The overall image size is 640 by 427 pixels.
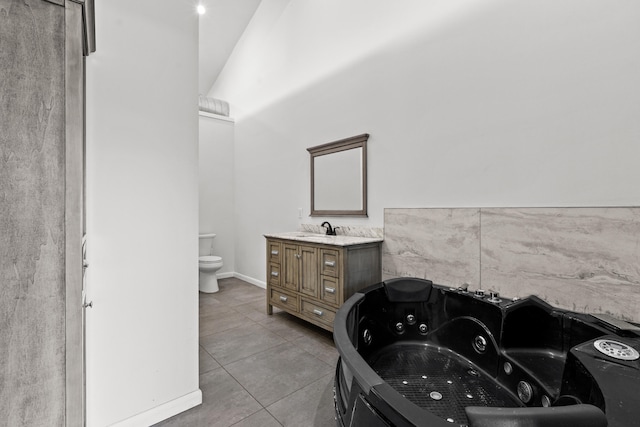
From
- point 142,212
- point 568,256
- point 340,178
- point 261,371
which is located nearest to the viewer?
point 142,212

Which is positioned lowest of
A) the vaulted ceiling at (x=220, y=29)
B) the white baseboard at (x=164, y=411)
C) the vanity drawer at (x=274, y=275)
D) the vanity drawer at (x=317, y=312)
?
the white baseboard at (x=164, y=411)

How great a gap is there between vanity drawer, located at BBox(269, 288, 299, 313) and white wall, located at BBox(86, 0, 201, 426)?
1.29 meters

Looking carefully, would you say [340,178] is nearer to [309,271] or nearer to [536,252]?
[309,271]

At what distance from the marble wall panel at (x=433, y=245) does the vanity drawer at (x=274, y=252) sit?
1.09 metres

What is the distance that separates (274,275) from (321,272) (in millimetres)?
756

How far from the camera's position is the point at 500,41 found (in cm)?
206

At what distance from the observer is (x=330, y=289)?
103 inches

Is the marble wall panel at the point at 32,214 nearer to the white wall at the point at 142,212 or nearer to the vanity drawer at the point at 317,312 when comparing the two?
the white wall at the point at 142,212

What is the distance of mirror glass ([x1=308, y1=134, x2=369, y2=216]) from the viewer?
2992 mm

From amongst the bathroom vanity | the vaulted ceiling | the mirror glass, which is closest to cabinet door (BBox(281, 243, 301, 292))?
the bathroom vanity

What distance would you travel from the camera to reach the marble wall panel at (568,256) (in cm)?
161

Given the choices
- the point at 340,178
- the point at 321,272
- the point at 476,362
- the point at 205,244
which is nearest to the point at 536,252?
the point at 476,362

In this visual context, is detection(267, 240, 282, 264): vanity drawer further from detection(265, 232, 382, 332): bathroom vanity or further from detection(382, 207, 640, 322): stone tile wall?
detection(382, 207, 640, 322): stone tile wall

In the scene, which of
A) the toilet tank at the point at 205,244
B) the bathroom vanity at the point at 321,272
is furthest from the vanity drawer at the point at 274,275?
the toilet tank at the point at 205,244
